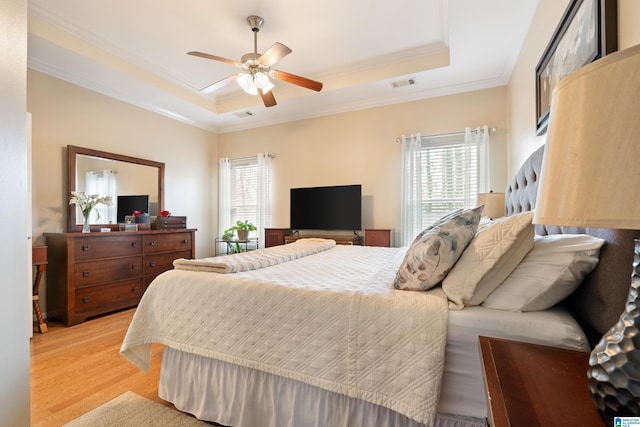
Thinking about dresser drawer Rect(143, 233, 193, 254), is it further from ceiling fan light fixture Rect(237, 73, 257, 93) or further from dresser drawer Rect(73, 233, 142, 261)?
ceiling fan light fixture Rect(237, 73, 257, 93)

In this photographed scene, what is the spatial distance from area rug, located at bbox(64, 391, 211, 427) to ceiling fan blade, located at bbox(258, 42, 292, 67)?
8.58 feet

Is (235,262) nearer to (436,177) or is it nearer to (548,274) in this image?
(548,274)

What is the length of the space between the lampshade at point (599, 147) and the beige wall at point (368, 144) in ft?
11.6

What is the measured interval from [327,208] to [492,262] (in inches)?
130

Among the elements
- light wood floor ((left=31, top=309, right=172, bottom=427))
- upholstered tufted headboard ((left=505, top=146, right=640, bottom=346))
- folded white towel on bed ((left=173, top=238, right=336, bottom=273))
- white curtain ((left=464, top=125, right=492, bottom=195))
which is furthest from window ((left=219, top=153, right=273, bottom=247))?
upholstered tufted headboard ((left=505, top=146, right=640, bottom=346))

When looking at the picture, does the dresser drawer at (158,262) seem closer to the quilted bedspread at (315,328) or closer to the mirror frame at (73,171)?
the mirror frame at (73,171)

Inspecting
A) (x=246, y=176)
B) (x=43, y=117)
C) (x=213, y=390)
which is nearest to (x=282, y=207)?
(x=246, y=176)

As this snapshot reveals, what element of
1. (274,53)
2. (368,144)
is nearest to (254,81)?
(274,53)

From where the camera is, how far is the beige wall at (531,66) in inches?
42.3

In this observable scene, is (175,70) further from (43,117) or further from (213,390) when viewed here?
(213,390)

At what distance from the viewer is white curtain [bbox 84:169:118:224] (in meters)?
3.55

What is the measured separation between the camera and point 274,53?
2459mm

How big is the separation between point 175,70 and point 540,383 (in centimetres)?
445

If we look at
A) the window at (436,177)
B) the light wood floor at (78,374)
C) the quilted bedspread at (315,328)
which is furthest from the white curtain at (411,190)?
the light wood floor at (78,374)
